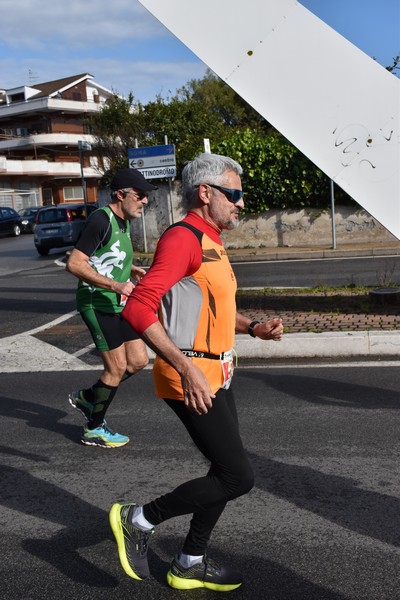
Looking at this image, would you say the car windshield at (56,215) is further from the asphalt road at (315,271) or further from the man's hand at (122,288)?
the man's hand at (122,288)

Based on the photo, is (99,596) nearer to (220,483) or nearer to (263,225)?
(220,483)

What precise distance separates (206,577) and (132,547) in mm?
345

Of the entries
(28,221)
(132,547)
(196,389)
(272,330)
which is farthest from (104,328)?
(28,221)

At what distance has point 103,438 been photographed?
5.54m

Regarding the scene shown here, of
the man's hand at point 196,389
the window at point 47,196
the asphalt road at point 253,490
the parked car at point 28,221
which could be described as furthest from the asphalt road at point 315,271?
the window at point 47,196

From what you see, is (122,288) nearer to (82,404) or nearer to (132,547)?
(82,404)

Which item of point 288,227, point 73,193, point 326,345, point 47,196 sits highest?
point 73,193

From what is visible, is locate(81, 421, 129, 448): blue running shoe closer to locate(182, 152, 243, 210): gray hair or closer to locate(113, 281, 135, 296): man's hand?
locate(113, 281, 135, 296): man's hand

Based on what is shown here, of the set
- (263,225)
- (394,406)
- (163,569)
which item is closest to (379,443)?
(394,406)

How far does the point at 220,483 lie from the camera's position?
3.27 meters

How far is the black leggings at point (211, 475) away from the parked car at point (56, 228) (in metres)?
Answer: 24.4

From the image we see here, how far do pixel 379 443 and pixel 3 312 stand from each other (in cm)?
842

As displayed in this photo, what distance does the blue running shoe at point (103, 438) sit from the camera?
5531mm

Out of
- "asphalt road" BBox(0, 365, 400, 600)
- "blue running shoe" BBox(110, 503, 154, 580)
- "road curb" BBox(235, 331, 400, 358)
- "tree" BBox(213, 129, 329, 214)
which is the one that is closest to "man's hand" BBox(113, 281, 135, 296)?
"asphalt road" BBox(0, 365, 400, 600)
